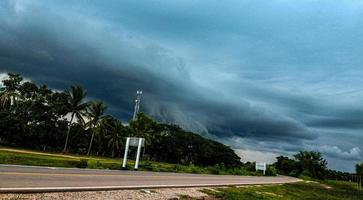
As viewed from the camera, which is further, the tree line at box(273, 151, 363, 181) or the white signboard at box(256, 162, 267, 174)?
the tree line at box(273, 151, 363, 181)

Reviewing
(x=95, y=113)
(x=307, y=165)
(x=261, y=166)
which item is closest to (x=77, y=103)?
(x=95, y=113)

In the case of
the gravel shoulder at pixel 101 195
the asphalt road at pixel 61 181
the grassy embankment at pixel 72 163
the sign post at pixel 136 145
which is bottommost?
the gravel shoulder at pixel 101 195

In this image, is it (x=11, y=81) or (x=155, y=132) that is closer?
(x=11, y=81)

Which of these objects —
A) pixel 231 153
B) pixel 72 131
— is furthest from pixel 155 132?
pixel 231 153

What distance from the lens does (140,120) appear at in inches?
3290

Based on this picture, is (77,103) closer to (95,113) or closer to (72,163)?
(95,113)

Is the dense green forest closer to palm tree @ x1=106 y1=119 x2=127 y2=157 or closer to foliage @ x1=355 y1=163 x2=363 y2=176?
palm tree @ x1=106 y1=119 x2=127 y2=157

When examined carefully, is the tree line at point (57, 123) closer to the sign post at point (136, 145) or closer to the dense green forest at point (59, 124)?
the dense green forest at point (59, 124)

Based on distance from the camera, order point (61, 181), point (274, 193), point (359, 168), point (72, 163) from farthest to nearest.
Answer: point (359, 168) < point (72, 163) < point (274, 193) < point (61, 181)

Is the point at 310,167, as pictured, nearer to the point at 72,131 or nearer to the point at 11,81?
the point at 72,131

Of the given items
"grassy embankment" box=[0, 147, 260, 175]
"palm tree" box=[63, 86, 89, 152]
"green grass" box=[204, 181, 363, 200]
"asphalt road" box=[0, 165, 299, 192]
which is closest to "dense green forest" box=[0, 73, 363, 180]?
"palm tree" box=[63, 86, 89, 152]

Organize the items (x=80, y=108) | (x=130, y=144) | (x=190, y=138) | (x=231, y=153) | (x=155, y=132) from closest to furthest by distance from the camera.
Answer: (x=130, y=144)
(x=80, y=108)
(x=155, y=132)
(x=190, y=138)
(x=231, y=153)

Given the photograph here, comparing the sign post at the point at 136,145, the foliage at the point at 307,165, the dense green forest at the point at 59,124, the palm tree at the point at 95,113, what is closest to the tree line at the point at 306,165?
the foliage at the point at 307,165

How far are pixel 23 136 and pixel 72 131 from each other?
482 inches
